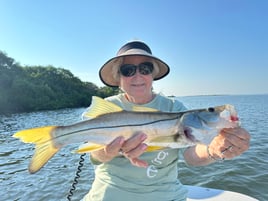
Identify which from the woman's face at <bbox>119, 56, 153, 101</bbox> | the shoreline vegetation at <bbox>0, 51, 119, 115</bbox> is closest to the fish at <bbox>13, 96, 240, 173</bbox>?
the woman's face at <bbox>119, 56, 153, 101</bbox>

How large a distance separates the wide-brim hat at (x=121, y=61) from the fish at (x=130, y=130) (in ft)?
2.76

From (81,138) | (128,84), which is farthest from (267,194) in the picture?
(81,138)

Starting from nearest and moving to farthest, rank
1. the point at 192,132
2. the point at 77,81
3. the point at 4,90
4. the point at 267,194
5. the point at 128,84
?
the point at 192,132 < the point at 128,84 < the point at 267,194 < the point at 4,90 < the point at 77,81

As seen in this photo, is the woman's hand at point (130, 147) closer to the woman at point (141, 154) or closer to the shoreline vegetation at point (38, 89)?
the woman at point (141, 154)

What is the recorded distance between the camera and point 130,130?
1985 millimetres

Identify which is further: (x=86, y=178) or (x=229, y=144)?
(x=86, y=178)

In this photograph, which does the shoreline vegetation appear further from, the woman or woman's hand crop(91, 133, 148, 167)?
woman's hand crop(91, 133, 148, 167)

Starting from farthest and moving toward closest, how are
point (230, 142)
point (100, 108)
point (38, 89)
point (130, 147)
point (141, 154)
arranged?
point (38, 89), point (141, 154), point (100, 108), point (130, 147), point (230, 142)

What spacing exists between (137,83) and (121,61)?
344 mm

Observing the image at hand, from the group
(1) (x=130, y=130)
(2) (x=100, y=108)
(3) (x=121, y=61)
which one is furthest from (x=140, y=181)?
(3) (x=121, y=61)

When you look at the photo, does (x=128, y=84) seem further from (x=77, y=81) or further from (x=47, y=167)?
(x=77, y=81)

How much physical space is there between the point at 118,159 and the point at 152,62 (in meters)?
1.06

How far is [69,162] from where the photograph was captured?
32.0 ft

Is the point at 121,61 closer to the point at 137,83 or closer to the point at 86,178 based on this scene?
the point at 137,83
